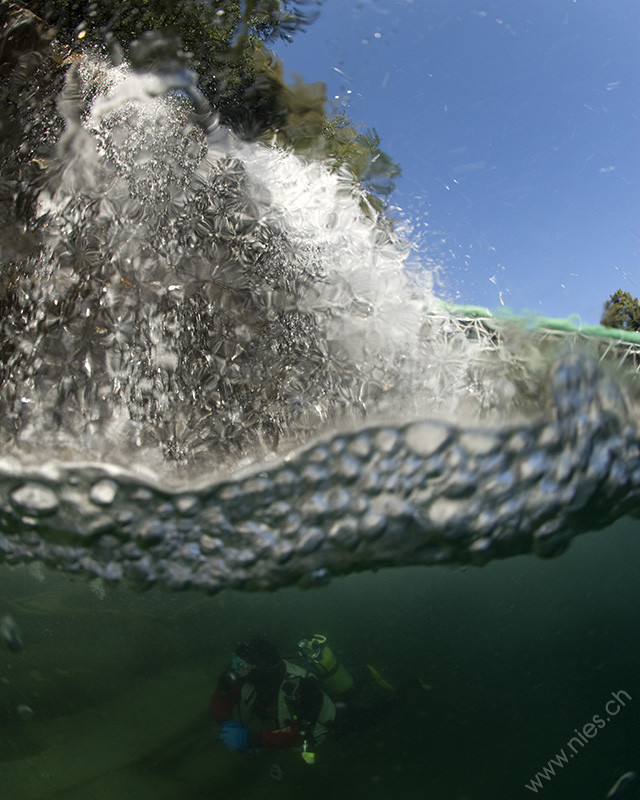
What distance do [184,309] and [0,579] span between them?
0.53m

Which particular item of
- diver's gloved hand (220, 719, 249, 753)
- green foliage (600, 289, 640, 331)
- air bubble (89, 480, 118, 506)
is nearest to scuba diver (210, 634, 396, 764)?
diver's gloved hand (220, 719, 249, 753)

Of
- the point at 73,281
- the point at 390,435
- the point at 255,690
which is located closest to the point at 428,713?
the point at 255,690

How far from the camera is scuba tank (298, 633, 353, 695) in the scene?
95 centimetres

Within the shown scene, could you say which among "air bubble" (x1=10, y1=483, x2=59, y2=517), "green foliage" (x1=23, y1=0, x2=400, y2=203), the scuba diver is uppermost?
"green foliage" (x1=23, y1=0, x2=400, y2=203)

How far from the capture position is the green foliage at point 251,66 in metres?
0.89

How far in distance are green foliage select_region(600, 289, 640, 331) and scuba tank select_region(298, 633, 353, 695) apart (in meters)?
0.63

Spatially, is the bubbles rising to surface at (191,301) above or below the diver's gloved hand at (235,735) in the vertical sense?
above

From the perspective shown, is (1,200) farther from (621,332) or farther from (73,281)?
(621,332)

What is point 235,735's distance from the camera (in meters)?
0.95

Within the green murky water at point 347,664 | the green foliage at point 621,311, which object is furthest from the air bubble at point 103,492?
the green foliage at point 621,311

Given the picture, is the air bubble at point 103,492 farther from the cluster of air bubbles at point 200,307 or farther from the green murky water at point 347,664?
the green murky water at point 347,664

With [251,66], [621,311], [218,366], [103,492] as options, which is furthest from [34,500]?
[621,311]

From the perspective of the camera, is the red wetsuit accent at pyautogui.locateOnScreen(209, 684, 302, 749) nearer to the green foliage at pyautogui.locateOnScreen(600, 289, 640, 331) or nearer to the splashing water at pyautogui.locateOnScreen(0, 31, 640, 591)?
the splashing water at pyautogui.locateOnScreen(0, 31, 640, 591)

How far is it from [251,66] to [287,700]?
2.95ft
